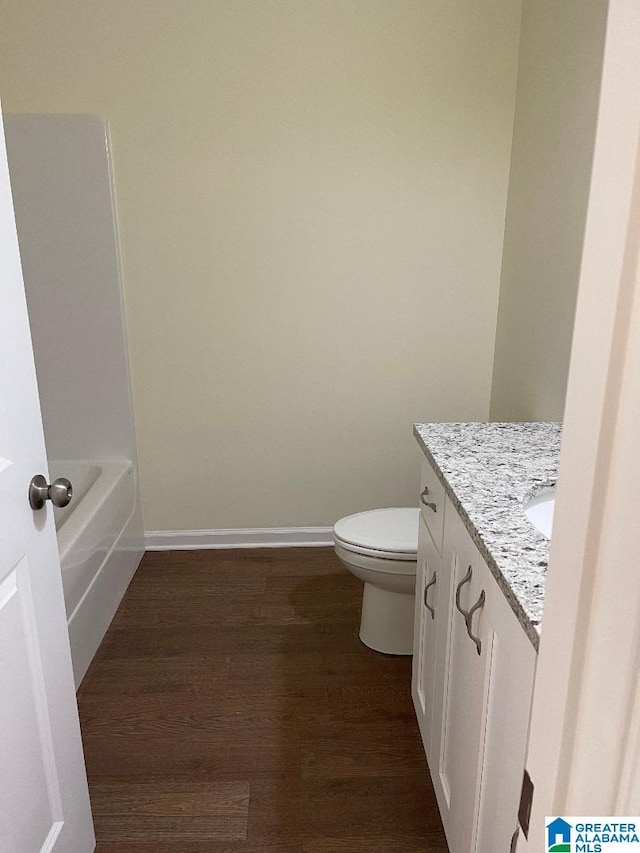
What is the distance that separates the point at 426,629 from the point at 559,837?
49.7 inches

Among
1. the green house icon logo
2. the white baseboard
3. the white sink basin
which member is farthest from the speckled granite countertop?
the white baseboard

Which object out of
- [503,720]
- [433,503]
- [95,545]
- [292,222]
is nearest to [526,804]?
[503,720]

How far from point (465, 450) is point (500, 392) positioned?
1.21m

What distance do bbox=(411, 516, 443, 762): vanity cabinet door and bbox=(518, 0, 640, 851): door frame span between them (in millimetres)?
1063

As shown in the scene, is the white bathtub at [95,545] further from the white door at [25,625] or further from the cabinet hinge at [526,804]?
the cabinet hinge at [526,804]

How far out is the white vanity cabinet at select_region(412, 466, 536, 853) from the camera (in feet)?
3.31

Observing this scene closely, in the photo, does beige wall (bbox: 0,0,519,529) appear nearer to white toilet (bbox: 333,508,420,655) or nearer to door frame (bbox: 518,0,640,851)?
white toilet (bbox: 333,508,420,655)

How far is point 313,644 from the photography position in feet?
7.76

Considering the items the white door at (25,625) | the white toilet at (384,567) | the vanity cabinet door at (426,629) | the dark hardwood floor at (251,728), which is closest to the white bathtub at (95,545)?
the dark hardwood floor at (251,728)

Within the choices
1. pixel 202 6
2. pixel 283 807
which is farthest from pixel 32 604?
pixel 202 6

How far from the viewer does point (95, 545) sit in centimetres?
237

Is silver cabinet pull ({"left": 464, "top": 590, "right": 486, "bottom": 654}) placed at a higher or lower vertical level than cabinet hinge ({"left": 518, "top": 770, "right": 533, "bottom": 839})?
lower

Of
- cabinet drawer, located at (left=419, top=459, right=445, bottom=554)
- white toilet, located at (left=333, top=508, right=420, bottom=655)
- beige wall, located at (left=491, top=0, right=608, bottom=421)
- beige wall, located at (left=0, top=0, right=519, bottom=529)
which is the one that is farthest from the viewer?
beige wall, located at (left=0, top=0, right=519, bottom=529)

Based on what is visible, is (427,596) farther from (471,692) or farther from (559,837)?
(559,837)
